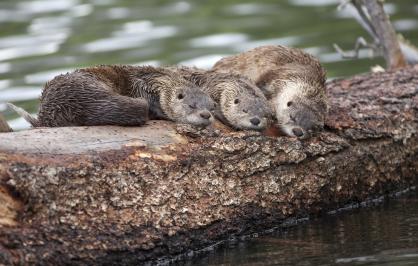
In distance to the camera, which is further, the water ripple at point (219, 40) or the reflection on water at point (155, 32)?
the water ripple at point (219, 40)

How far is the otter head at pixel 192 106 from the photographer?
8.21 meters

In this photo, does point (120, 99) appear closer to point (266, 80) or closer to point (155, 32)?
point (266, 80)

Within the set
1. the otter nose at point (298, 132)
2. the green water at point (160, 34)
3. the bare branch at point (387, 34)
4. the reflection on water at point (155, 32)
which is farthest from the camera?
the reflection on water at point (155, 32)

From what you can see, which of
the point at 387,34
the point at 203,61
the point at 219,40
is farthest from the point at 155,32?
the point at 387,34

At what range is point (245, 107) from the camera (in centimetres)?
842

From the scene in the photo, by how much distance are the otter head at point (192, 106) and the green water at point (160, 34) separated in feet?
4.45

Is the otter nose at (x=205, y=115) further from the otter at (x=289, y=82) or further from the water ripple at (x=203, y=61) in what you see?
the water ripple at (x=203, y=61)

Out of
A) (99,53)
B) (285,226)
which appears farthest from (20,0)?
(285,226)

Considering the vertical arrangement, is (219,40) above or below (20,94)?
above

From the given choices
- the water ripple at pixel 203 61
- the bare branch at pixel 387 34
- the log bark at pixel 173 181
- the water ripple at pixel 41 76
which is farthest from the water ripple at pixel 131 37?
the log bark at pixel 173 181

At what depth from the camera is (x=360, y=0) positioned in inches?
480

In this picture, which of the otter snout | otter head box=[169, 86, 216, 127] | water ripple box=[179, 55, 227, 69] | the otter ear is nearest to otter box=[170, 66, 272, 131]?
otter head box=[169, 86, 216, 127]

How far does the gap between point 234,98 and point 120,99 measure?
1048 mm

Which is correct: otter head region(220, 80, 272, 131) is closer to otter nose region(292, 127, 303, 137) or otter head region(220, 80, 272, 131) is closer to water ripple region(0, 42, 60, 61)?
otter nose region(292, 127, 303, 137)
